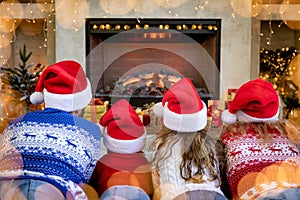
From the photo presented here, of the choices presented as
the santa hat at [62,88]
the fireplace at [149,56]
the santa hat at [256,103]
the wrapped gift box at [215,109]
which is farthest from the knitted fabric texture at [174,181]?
the fireplace at [149,56]

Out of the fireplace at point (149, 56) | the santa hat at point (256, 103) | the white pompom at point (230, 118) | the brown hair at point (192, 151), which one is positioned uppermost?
the fireplace at point (149, 56)

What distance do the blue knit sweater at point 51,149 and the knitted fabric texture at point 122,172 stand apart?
103mm

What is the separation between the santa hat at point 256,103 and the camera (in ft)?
6.33

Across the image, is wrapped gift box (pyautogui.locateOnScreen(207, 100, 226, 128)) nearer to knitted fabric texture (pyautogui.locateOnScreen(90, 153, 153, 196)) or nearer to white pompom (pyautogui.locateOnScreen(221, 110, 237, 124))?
white pompom (pyautogui.locateOnScreen(221, 110, 237, 124))

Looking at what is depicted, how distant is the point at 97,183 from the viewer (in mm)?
1883

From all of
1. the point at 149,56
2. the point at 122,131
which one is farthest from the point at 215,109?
the point at 122,131

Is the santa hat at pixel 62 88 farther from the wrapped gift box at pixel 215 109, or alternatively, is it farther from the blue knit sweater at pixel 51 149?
the wrapped gift box at pixel 215 109

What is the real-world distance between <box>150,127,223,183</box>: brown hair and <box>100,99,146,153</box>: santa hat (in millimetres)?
119

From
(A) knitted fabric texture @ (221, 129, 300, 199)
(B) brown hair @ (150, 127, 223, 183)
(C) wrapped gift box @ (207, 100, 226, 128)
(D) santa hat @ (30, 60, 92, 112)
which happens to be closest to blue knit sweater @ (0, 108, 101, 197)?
(D) santa hat @ (30, 60, 92, 112)

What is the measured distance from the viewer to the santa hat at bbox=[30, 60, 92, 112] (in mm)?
1858

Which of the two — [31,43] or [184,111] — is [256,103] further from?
[31,43]

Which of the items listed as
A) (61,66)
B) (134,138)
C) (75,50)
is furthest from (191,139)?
(75,50)

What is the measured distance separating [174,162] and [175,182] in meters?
0.09

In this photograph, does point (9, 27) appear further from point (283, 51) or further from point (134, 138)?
point (134, 138)
